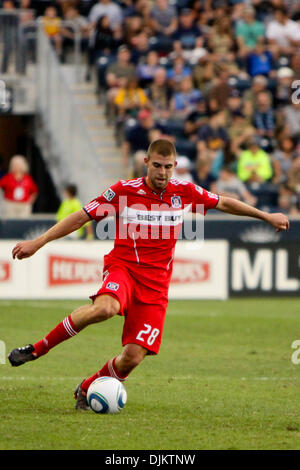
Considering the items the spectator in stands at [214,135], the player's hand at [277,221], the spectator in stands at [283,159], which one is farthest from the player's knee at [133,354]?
the spectator in stands at [283,159]

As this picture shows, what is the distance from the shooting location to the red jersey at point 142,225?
A: 292 inches

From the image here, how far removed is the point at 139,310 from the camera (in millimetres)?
7383

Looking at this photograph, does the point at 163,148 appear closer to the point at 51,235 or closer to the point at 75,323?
the point at 51,235

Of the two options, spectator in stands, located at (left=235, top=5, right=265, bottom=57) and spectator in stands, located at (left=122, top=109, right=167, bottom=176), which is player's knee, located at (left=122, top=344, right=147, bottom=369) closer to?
spectator in stands, located at (left=122, top=109, right=167, bottom=176)

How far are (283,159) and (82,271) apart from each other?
550 centimetres

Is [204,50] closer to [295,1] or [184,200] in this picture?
[295,1]

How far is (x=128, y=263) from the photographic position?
7.43 m

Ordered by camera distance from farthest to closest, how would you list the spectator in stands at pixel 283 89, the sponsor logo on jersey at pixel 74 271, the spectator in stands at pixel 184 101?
the spectator in stands at pixel 283 89
the spectator in stands at pixel 184 101
the sponsor logo on jersey at pixel 74 271

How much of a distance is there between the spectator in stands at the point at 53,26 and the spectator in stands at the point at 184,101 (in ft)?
8.73

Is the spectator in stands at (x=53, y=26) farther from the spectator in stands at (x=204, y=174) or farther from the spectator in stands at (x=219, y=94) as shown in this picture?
the spectator in stands at (x=204, y=174)

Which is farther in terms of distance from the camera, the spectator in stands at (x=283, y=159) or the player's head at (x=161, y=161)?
the spectator in stands at (x=283, y=159)

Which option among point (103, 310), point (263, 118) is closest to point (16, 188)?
point (263, 118)

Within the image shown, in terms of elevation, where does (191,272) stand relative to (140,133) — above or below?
below

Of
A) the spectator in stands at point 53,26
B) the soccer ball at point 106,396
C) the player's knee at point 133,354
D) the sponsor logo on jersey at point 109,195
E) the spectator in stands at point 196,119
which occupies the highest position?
the spectator in stands at point 53,26
